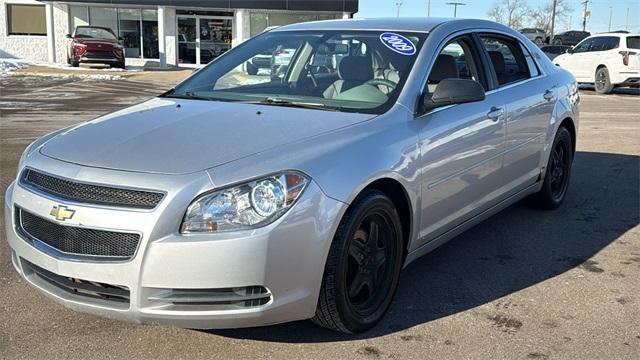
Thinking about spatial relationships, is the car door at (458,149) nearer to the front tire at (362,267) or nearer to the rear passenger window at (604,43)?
the front tire at (362,267)

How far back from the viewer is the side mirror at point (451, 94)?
150 inches

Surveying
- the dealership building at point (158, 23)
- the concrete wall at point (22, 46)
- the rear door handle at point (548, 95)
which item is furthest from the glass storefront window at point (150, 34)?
the rear door handle at point (548, 95)

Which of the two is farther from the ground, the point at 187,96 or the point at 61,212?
the point at 187,96

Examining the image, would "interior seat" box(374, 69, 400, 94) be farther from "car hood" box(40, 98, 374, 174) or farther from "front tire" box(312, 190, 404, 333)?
"front tire" box(312, 190, 404, 333)

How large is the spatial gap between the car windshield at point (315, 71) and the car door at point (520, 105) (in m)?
1.01

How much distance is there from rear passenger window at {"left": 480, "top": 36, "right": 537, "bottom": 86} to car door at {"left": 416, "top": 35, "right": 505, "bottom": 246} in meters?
0.29

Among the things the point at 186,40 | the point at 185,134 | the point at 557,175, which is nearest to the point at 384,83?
the point at 185,134

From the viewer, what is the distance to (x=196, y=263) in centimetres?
275

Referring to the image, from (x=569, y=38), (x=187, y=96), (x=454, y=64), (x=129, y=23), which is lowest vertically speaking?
(x=187, y=96)

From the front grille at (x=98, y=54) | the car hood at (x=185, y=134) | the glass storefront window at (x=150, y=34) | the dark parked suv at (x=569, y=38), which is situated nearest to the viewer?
the car hood at (x=185, y=134)

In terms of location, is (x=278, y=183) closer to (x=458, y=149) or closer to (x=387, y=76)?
(x=387, y=76)

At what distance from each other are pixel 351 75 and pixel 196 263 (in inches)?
73.0

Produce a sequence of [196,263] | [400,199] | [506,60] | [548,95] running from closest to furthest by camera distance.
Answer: [196,263] → [400,199] → [506,60] → [548,95]

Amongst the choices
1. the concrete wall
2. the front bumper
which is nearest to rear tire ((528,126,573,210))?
the front bumper
